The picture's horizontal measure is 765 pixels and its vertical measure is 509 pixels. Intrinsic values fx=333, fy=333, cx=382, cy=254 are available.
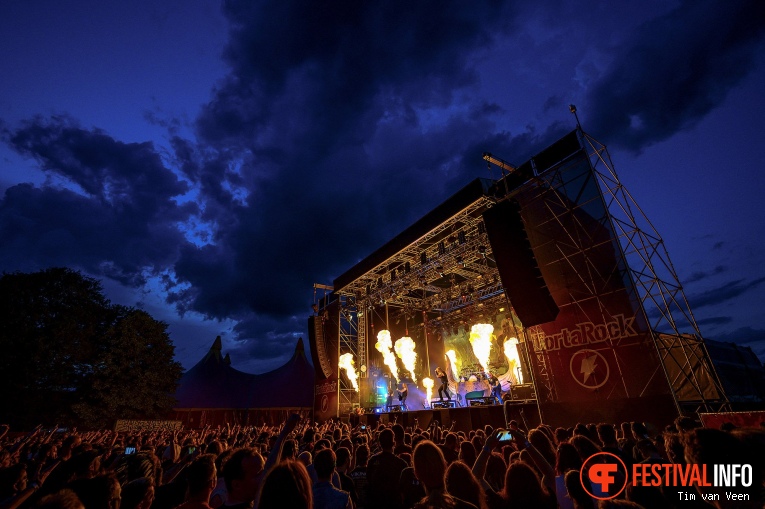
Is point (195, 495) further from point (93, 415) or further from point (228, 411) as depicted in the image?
point (228, 411)

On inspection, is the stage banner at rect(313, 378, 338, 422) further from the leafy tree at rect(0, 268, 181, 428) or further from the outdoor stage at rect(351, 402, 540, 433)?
the leafy tree at rect(0, 268, 181, 428)

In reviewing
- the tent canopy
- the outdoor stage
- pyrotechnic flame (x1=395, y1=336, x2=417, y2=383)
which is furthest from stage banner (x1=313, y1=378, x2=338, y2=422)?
the tent canopy

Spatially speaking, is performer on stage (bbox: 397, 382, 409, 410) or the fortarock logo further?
performer on stage (bbox: 397, 382, 409, 410)

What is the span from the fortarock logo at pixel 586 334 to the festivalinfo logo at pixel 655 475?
9337 mm

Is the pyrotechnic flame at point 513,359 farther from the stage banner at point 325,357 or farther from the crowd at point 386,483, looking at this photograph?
the crowd at point 386,483

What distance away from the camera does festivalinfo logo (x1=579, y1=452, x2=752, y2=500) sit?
204 cm

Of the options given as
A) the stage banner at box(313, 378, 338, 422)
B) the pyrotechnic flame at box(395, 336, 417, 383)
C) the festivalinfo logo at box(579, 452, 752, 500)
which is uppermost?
the pyrotechnic flame at box(395, 336, 417, 383)

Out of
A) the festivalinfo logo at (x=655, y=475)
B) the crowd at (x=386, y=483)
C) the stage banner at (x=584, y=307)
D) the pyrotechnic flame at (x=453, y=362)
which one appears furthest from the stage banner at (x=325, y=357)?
the festivalinfo logo at (x=655, y=475)

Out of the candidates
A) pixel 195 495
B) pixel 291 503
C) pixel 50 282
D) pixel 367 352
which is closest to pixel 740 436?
pixel 291 503

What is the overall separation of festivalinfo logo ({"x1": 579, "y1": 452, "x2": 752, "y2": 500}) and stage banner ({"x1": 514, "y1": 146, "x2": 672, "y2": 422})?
8926 mm

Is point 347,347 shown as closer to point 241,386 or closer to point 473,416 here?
point 473,416

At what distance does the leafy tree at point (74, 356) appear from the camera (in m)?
17.8

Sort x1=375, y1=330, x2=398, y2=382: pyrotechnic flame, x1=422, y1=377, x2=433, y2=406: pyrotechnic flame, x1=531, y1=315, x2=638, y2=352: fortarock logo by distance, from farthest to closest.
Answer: x1=422, y1=377, x2=433, y2=406: pyrotechnic flame < x1=375, y1=330, x2=398, y2=382: pyrotechnic flame < x1=531, y1=315, x2=638, y2=352: fortarock logo

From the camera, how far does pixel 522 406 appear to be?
478 inches
